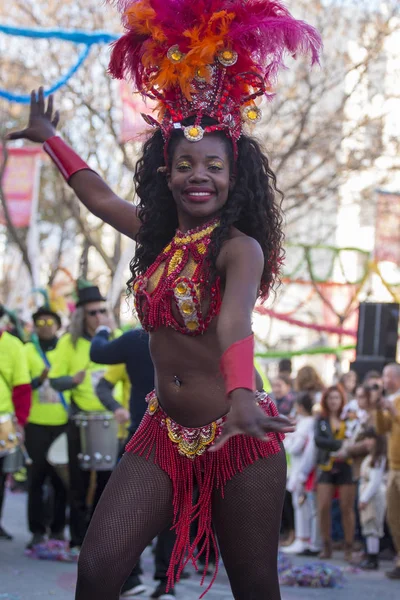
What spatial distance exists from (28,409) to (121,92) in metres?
8.04

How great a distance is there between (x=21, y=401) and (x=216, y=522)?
5.20m

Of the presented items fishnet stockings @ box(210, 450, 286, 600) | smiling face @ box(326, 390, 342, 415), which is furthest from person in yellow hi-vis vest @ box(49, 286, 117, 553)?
fishnet stockings @ box(210, 450, 286, 600)

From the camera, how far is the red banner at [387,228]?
2019cm

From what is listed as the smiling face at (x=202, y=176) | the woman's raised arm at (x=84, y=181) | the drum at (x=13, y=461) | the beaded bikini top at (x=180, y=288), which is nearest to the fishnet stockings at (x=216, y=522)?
the beaded bikini top at (x=180, y=288)

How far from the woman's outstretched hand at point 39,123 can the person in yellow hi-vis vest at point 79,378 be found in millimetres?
3871

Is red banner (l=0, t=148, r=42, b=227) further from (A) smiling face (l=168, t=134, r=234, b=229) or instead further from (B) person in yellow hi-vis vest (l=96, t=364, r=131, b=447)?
(A) smiling face (l=168, t=134, r=234, b=229)

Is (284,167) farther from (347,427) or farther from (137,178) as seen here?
(137,178)

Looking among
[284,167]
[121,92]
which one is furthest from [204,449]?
[284,167]

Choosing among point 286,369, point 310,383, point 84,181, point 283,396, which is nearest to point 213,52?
point 84,181

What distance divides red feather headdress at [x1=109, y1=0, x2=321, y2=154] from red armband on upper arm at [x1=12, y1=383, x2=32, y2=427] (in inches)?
199

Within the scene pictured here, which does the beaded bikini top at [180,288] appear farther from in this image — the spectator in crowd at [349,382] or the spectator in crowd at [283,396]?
the spectator in crowd at [349,382]

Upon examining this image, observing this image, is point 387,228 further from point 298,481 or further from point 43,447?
point 43,447

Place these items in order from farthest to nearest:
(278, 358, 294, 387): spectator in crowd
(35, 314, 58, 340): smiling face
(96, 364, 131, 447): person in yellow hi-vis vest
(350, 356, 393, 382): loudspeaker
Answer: (350, 356, 393, 382): loudspeaker
(278, 358, 294, 387): spectator in crowd
(35, 314, 58, 340): smiling face
(96, 364, 131, 447): person in yellow hi-vis vest

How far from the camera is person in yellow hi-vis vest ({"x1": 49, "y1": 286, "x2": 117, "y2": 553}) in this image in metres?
8.44
